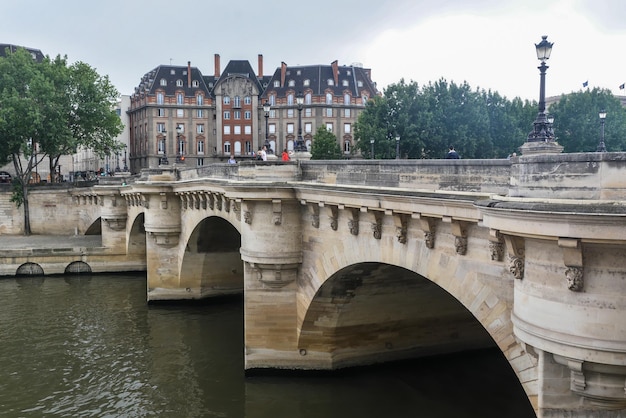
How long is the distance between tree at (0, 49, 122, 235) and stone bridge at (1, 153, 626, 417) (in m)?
26.9

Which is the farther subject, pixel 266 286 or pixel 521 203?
pixel 266 286

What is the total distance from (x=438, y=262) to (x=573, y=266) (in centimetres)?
470

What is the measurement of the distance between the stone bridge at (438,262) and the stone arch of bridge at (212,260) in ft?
1.55

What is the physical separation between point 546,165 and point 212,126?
88324mm

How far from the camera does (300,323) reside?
2078 cm

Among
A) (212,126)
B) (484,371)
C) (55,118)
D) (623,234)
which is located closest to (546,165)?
(623,234)

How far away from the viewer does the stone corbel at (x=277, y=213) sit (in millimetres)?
20031

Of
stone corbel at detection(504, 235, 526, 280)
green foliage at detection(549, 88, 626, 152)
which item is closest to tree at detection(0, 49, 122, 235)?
green foliage at detection(549, 88, 626, 152)

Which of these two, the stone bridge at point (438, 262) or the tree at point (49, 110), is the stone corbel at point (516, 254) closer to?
the stone bridge at point (438, 262)

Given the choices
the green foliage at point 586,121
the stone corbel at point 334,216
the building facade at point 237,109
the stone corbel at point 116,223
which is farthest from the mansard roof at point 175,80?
the stone corbel at point 334,216

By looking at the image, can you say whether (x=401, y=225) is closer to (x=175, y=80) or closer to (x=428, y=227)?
(x=428, y=227)

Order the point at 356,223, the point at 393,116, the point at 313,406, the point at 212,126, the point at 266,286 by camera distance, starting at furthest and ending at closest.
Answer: the point at 212,126, the point at 393,116, the point at 266,286, the point at 313,406, the point at 356,223

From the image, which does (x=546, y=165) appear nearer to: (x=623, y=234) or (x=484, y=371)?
(x=623, y=234)

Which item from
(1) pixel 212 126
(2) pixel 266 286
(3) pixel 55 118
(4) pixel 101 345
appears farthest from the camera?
(1) pixel 212 126
